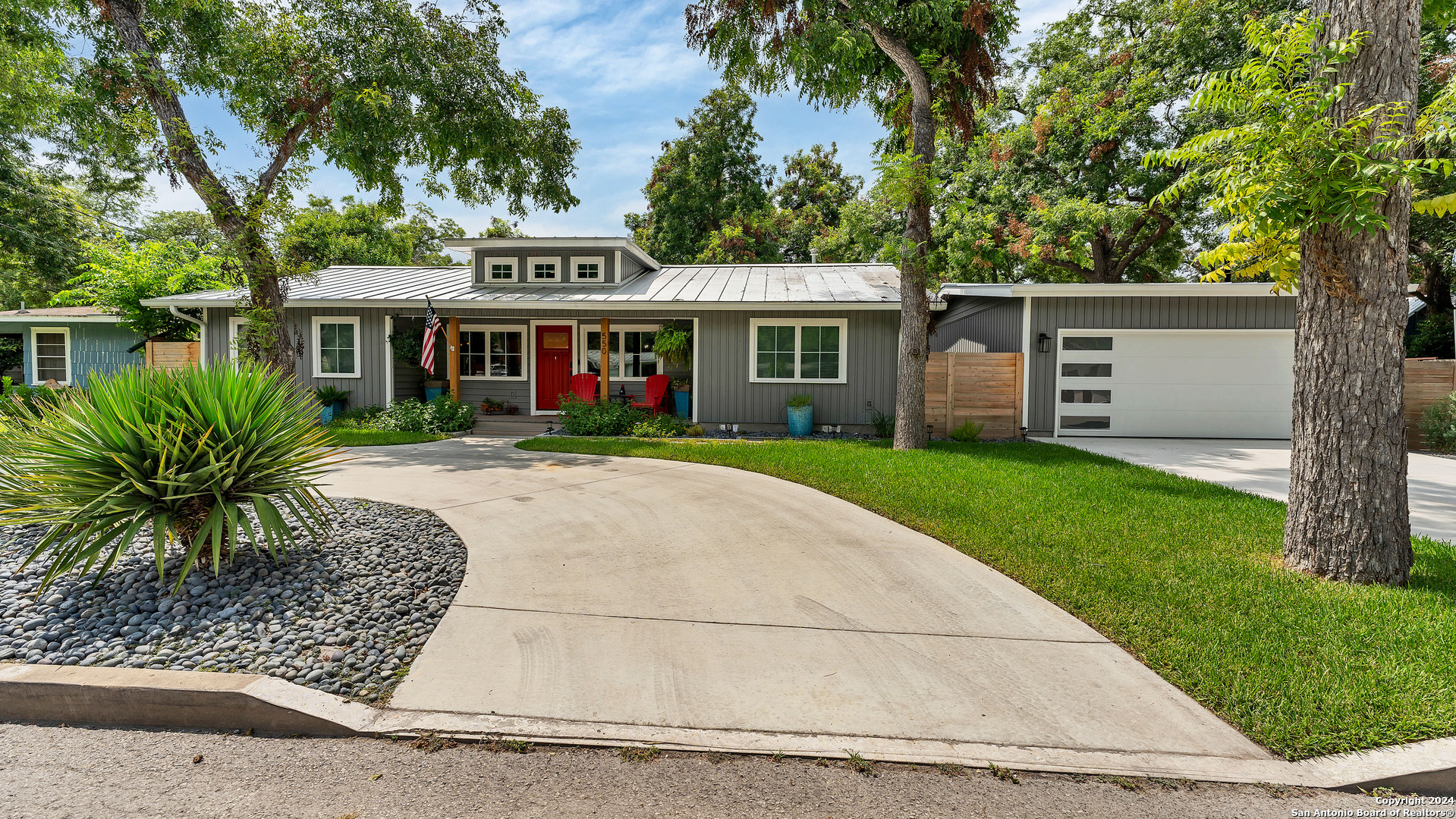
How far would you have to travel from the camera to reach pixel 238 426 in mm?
3748

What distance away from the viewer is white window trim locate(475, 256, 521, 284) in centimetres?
1399

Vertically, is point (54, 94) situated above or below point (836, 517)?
above

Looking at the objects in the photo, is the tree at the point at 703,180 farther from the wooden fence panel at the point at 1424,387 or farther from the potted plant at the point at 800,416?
the wooden fence panel at the point at 1424,387

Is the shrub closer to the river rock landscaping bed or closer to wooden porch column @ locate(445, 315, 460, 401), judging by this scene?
the river rock landscaping bed

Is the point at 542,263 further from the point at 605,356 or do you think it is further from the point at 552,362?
the point at 605,356

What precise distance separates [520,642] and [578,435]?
8445mm

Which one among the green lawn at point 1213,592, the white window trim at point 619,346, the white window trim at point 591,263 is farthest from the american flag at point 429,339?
the green lawn at point 1213,592

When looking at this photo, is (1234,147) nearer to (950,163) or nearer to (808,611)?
(808,611)

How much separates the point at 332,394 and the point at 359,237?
15378 millimetres

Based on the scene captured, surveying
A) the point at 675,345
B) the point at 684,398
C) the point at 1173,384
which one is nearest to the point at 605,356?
the point at 675,345

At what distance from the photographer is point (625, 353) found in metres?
14.0

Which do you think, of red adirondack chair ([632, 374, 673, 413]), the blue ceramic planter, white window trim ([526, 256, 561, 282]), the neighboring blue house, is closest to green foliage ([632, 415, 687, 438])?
red adirondack chair ([632, 374, 673, 413])

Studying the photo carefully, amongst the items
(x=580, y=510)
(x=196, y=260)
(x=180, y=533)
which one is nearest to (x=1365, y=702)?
(x=580, y=510)

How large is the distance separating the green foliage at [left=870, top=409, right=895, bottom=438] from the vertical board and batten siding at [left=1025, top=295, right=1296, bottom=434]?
2.34 meters
